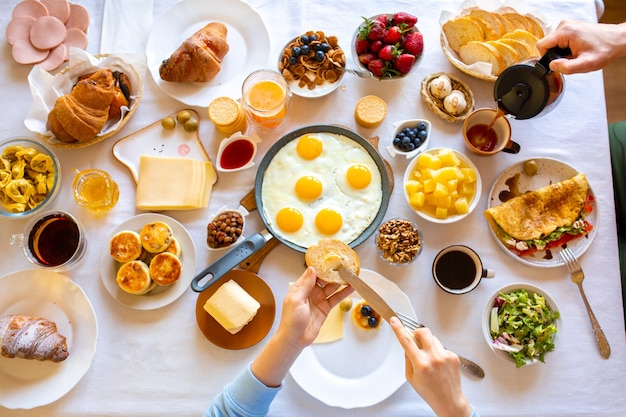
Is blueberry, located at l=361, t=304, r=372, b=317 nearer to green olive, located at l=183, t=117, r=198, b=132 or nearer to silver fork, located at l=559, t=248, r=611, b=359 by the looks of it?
silver fork, located at l=559, t=248, r=611, b=359

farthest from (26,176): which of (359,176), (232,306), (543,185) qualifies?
(543,185)

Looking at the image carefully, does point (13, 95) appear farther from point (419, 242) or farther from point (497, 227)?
point (497, 227)

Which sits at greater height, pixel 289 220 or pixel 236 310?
pixel 289 220

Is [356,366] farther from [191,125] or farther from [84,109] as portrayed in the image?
[84,109]

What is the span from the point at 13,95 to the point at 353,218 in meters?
1.69

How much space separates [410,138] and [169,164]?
1.07m

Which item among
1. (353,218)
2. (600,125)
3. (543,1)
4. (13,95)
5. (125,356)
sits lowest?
(125,356)

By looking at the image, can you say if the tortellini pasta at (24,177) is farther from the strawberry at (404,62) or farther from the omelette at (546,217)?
the omelette at (546,217)

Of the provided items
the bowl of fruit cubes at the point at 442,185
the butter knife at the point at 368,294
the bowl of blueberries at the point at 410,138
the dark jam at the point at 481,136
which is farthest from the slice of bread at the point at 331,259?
the dark jam at the point at 481,136

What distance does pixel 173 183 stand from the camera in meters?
2.11

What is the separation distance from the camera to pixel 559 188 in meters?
2.04

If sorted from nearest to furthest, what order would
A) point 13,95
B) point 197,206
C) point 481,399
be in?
point 481,399, point 197,206, point 13,95

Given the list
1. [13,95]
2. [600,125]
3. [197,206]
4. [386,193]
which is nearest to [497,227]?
[386,193]

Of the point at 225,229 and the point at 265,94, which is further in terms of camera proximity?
the point at 265,94
